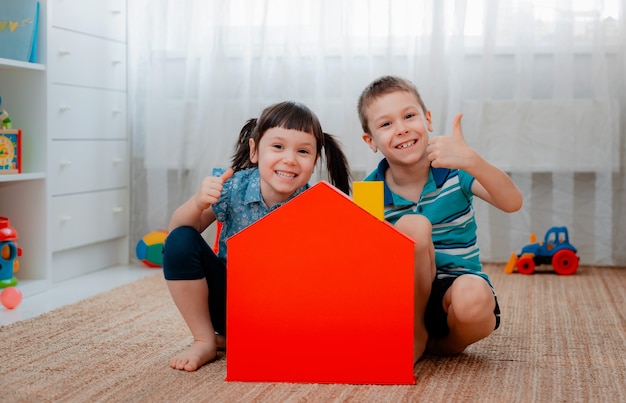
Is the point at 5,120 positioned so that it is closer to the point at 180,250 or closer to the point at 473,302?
the point at 180,250

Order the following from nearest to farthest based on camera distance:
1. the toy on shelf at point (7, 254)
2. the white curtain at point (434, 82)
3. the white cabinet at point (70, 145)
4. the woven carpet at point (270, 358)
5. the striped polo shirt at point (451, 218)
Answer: the woven carpet at point (270, 358) → the striped polo shirt at point (451, 218) → the toy on shelf at point (7, 254) → the white cabinet at point (70, 145) → the white curtain at point (434, 82)

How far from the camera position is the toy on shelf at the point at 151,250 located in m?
2.51

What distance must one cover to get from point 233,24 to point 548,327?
1.46m

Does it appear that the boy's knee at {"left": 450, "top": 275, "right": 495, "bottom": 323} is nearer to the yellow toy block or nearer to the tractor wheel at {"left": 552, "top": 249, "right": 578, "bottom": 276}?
the yellow toy block

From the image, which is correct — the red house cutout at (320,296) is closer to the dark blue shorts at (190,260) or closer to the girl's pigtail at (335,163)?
the dark blue shorts at (190,260)

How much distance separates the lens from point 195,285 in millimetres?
1325

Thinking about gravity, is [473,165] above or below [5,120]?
below

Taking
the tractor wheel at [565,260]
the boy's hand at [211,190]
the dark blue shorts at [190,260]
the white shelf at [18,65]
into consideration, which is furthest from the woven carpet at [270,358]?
the white shelf at [18,65]

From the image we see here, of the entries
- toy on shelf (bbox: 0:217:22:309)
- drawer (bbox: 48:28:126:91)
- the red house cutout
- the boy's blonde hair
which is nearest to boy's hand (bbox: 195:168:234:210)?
the red house cutout

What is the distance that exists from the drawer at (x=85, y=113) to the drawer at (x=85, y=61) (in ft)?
0.09

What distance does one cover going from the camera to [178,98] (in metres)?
2.65

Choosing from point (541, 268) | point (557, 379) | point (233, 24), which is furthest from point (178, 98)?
point (557, 379)

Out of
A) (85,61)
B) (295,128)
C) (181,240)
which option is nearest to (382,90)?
(295,128)

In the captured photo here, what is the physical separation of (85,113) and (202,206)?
3.98ft
